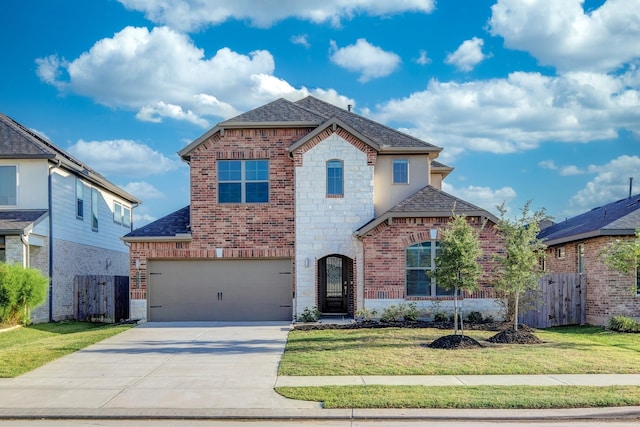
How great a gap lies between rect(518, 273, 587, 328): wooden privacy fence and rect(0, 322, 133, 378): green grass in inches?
515

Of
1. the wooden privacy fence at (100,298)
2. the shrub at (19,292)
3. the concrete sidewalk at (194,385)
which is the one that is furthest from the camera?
the wooden privacy fence at (100,298)

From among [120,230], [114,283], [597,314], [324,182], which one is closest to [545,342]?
[597,314]

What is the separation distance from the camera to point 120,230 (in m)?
33.0

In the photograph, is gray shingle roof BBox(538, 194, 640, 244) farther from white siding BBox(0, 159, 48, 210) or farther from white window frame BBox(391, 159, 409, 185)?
white siding BBox(0, 159, 48, 210)

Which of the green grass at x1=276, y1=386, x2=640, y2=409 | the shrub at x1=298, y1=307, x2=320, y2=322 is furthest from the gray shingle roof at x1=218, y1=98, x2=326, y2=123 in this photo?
the green grass at x1=276, y1=386, x2=640, y2=409

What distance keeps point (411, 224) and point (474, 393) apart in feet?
37.5

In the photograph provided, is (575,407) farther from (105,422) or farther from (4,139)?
(4,139)

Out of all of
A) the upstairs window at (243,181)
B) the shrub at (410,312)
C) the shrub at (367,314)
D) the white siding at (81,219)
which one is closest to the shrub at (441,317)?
the shrub at (410,312)

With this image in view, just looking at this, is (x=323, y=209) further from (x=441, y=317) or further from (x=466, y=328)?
(x=466, y=328)

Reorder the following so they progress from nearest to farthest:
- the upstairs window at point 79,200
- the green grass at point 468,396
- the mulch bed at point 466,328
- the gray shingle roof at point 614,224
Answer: the green grass at point 468,396, the mulch bed at point 466,328, the gray shingle roof at point 614,224, the upstairs window at point 79,200

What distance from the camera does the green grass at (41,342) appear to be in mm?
14227

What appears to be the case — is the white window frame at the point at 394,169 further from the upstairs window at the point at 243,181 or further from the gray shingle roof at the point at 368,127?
the upstairs window at the point at 243,181

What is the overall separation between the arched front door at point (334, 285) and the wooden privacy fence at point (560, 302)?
603 centimetres

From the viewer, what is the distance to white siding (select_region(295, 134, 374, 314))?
23.0 m
